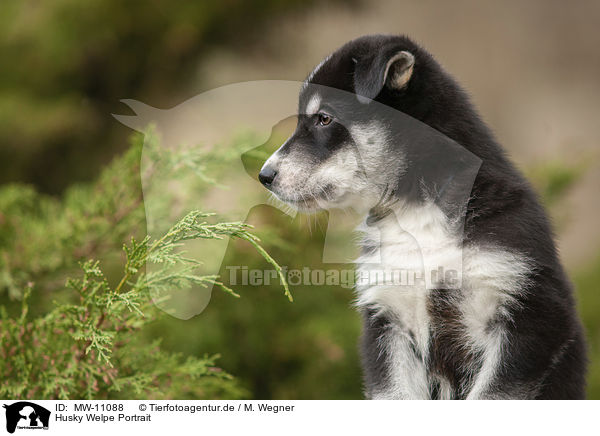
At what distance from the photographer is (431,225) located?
4.94 ft

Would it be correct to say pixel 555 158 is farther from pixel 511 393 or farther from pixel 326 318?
pixel 511 393

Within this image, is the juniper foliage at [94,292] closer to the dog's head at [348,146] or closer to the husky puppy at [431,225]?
the dog's head at [348,146]

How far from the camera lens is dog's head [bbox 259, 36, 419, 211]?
158 cm

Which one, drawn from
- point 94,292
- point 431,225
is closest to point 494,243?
point 431,225

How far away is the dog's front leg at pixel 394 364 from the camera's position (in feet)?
5.15

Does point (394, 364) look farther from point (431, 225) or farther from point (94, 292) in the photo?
point (94, 292)

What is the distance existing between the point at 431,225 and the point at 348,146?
30 centimetres

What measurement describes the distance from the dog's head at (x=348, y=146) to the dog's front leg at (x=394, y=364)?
12.0 inches

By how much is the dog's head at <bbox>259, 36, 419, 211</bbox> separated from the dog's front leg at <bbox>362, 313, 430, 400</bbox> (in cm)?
30
